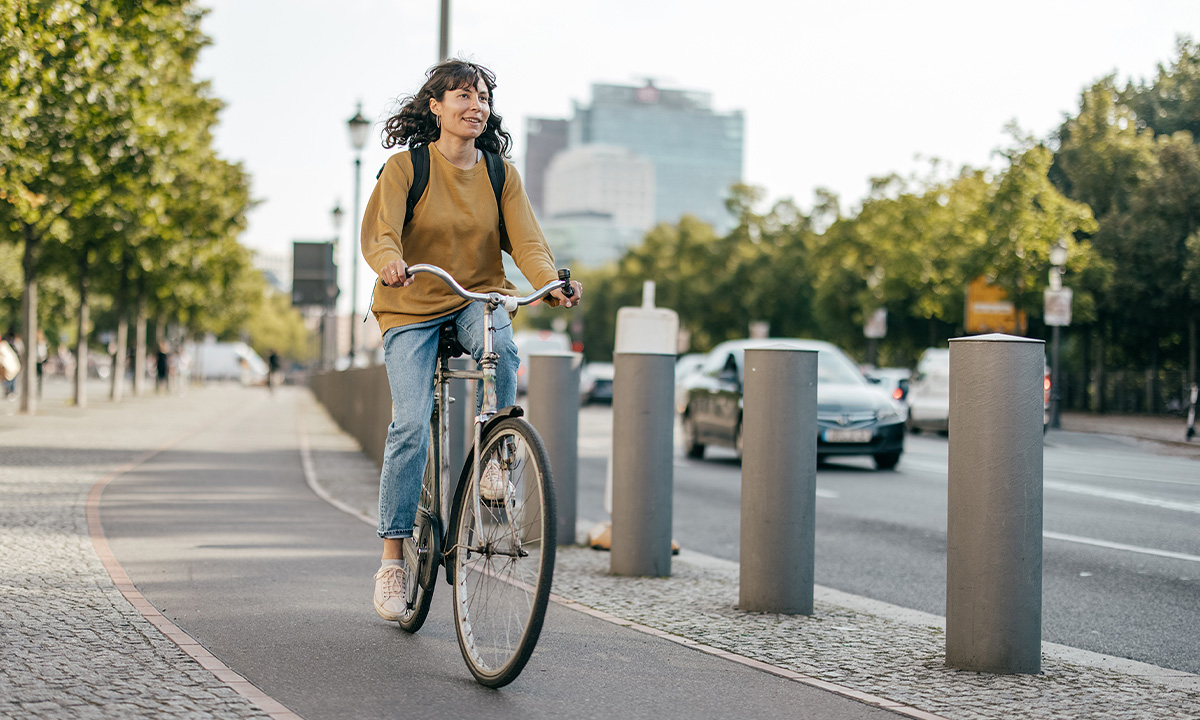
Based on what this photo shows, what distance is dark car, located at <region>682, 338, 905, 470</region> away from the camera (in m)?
15.1

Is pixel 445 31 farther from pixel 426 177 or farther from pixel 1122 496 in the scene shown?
pixel 426 177

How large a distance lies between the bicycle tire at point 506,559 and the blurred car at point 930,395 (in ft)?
70.2

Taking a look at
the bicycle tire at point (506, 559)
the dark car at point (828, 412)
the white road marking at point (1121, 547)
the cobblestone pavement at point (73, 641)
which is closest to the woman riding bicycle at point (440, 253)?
the bicycle tire at point (506, 559)

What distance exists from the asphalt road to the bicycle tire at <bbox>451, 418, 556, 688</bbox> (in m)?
2.82

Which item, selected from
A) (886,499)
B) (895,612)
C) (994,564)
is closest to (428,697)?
(994,564)

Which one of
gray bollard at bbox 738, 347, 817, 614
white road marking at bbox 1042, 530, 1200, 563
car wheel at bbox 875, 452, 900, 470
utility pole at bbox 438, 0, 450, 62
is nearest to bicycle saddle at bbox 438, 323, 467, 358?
gray bollard at bbox 738, 347, 817, 614

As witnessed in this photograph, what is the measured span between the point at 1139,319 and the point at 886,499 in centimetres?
3148

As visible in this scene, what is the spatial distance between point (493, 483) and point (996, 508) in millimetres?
1763

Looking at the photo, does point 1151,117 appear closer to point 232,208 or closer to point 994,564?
point 232,208

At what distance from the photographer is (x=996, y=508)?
4.56 m

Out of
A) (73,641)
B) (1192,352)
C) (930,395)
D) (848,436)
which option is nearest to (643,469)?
(73,641)

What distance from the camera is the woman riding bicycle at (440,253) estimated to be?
4664mm

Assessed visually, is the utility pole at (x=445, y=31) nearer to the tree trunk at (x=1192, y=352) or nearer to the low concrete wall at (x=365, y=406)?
the low concrete wall at (x=365, y=406)

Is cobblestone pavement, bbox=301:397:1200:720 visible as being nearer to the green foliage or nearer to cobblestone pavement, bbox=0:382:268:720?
cobblestone pavement, bbox=0:382:268:720
